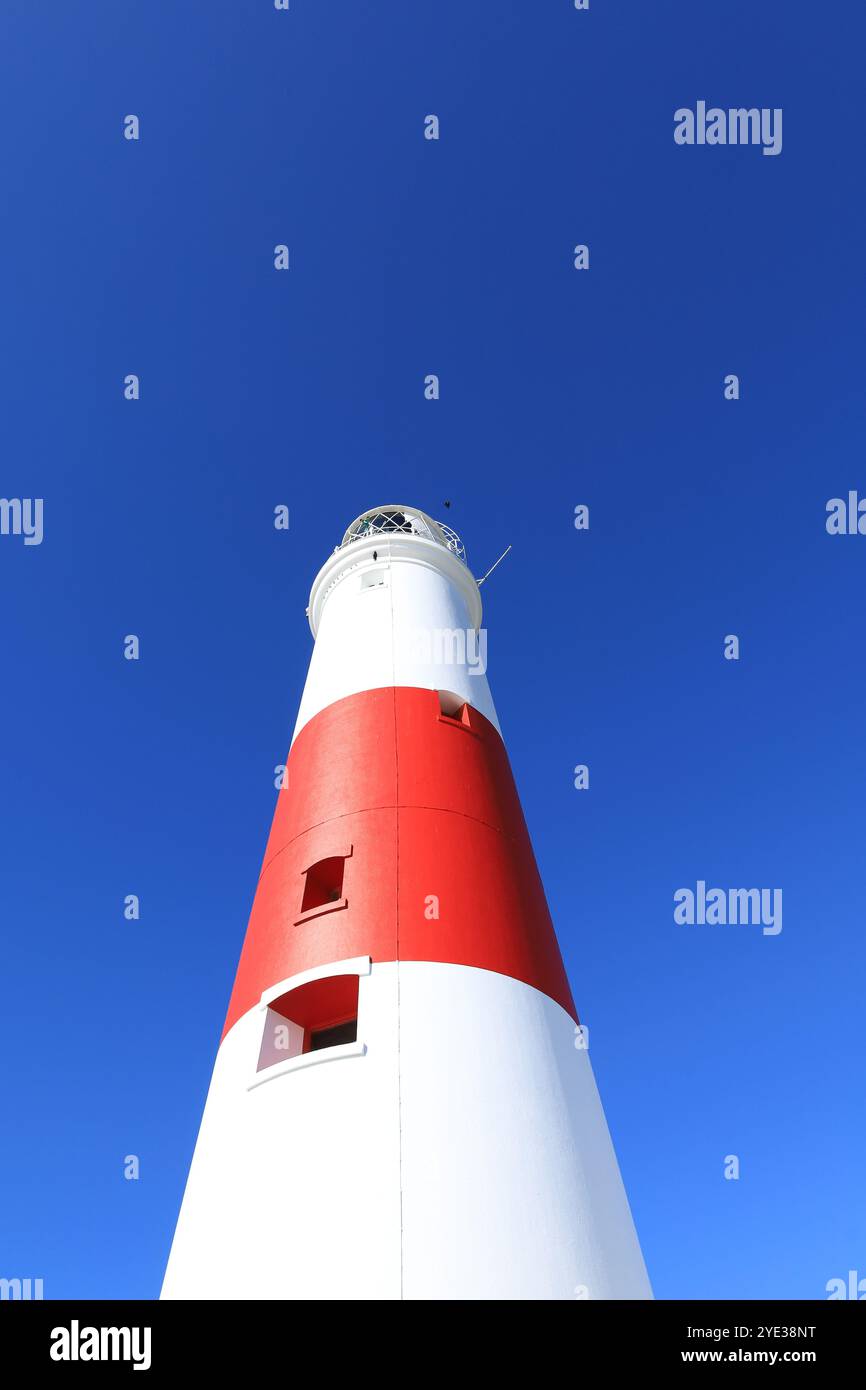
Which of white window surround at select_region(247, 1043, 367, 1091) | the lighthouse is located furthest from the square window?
white window surround at select_region(247, 1043, 367, 1091)

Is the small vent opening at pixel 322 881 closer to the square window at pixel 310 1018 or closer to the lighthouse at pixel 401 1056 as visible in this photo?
the lighthouse at pixel 401 1056

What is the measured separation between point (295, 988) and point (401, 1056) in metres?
1.52

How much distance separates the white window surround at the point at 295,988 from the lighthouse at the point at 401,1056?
2cm

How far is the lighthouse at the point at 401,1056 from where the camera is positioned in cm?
592

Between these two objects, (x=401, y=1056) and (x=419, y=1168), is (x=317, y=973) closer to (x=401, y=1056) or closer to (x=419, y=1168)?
(x=401, y=1056)

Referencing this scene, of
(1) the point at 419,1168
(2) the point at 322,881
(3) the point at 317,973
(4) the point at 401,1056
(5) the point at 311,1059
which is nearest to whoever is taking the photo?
(1) the point at 419,1168

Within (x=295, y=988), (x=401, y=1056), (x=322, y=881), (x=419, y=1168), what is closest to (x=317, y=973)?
(x=295, y=988)

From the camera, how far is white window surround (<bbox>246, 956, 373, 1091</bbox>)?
23.0ft

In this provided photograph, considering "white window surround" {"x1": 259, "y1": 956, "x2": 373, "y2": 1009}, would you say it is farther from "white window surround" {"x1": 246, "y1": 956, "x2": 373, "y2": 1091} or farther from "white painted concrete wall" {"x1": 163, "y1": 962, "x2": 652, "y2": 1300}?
"white painted concrete wall" {"x1": 163, "y1": 962, "x2": 652, "y2": 1300}

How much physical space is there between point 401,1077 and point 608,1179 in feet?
7.48

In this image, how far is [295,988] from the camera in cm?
788
